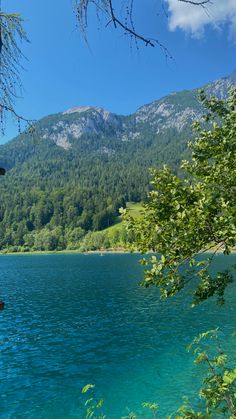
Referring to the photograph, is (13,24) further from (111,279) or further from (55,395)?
(111,279)

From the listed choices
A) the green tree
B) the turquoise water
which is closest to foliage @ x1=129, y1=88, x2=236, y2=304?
the green tree

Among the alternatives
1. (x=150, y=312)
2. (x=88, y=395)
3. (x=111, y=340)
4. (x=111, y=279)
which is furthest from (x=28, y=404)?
(x=111, y=279)

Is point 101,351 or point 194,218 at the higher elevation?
point 194,218

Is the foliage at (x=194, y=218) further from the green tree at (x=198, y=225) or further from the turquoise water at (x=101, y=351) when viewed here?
the turquoise water at (x=101, y=351)

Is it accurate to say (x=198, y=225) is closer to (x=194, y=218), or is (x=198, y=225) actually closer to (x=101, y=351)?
(x=194, y=218)

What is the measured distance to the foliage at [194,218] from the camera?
9.89 metres

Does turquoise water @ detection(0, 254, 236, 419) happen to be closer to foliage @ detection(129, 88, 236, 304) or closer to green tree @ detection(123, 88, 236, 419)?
green tree @ detection(123, 88, 236, 419)

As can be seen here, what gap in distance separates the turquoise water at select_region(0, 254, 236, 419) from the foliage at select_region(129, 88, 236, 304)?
15031 mm

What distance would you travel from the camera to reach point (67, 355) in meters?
33.6

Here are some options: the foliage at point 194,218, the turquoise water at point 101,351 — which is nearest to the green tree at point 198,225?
the foliage at point 194,218

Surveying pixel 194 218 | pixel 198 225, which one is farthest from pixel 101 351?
pixel 194 218

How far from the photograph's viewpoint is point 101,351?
34.6m

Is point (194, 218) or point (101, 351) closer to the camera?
point (194, 218)

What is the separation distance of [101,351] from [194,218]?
93.0 feet
